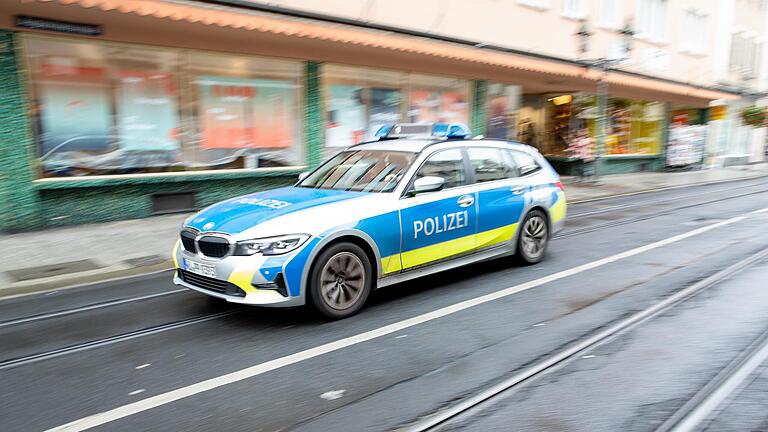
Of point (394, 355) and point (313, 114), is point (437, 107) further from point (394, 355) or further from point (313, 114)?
point (394, 355)

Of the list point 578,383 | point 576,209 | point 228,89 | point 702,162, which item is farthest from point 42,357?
point 702,162

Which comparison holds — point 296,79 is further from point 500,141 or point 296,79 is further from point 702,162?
point 702,162

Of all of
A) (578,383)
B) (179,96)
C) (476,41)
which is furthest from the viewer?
(476,41)

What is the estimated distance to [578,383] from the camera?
12.8ft

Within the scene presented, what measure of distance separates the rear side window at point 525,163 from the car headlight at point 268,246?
11.7 ft

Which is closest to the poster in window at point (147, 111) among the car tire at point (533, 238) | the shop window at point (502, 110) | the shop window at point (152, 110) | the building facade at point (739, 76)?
the shop window at point (152, 110)

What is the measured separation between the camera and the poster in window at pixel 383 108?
1488 cm

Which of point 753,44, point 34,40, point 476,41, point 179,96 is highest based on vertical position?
point 753,44

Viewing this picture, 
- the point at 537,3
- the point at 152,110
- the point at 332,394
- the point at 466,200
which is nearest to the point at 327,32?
the point at 152,110

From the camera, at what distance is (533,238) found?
7.35 metres

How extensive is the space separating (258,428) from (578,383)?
2152mm

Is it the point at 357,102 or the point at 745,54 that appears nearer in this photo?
the point at 357,102

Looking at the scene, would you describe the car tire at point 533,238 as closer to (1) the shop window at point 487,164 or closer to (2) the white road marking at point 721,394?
(1) the shop window at point 487,164

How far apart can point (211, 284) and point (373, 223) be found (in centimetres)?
154
